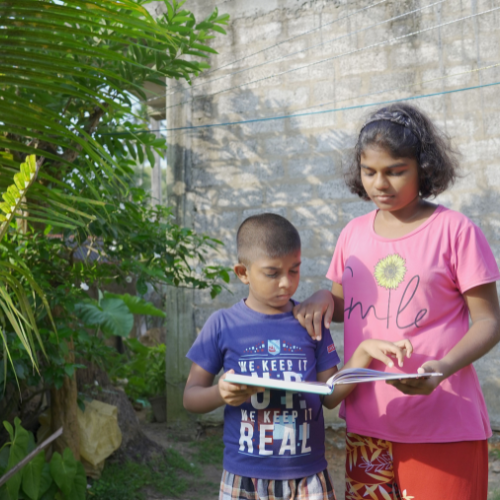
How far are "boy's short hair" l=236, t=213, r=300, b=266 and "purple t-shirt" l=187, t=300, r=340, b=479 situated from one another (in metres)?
0.17

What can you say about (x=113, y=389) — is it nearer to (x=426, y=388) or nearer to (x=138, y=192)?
(x=138, y=192)

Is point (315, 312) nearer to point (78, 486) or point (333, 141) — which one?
point (78, 486)

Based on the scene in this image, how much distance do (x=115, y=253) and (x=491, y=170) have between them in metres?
2.84

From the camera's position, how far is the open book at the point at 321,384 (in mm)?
1255

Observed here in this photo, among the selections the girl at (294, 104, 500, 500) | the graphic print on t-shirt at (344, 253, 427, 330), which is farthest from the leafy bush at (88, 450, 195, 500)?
the graphic print on t-shirt at (344, 253, 427, 330)

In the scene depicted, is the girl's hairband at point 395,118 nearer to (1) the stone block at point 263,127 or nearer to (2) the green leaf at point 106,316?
A: (2) the green leaf at point 106,316

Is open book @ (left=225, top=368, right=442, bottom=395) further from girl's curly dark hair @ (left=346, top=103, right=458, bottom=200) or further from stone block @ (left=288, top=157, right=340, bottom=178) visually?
stone block @ (left=288, top=157, right=340, bottom=178)

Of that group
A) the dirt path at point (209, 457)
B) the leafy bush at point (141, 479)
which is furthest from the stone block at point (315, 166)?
the leafy bush at point (141, 479)

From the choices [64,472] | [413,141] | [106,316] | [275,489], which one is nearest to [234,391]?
[275,489]

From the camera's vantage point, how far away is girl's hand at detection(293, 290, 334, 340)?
5.44 ft

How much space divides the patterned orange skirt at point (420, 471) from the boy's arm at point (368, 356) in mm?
147

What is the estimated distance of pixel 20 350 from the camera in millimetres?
2559

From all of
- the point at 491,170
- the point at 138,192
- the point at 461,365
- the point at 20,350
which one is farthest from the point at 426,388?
the point at 491,170

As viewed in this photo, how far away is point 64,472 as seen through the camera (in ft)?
9.78
